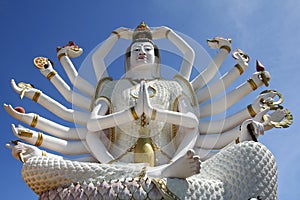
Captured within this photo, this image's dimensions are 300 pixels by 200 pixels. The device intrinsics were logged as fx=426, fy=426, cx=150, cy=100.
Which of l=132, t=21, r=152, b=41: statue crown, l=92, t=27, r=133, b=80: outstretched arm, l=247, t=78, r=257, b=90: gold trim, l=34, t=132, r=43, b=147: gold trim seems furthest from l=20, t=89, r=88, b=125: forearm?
l=247, t=78, r=257, b=90: gold trim

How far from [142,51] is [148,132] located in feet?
3.79

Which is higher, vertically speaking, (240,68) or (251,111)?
(240,68)

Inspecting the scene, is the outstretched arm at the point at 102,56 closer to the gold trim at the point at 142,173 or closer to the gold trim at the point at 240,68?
the gold trim at the point at 240,68

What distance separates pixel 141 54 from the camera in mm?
5578

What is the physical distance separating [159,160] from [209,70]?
4.74ft

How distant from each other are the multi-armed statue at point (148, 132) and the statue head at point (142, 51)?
1cm

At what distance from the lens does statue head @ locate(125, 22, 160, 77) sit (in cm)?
559

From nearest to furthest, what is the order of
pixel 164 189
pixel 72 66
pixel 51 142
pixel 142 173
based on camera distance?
pixel 164 189
pixel 142 173
pixel 51 142
pixel 72 66

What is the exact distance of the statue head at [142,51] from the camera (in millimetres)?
5594

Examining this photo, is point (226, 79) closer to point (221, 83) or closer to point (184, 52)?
point (221, 83)

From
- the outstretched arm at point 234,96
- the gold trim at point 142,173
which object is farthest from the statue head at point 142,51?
the gold trim at point 142,173

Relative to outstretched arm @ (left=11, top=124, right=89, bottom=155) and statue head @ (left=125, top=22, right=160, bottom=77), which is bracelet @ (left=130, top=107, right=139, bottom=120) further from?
statue head @ (left=125, top=22, right=160, bottom=77)

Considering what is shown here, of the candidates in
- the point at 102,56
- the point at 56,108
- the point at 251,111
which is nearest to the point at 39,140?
the point at 56,108

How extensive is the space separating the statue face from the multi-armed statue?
13 mm
